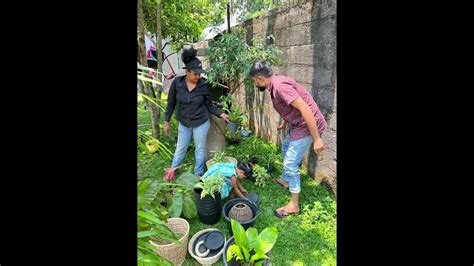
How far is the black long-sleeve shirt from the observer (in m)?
3.48

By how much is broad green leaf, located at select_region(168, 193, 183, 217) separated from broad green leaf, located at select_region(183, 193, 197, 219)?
0.31 ft

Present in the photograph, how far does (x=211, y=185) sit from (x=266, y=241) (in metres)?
0.89

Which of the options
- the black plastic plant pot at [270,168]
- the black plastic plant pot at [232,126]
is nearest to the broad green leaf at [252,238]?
the black plastic plant pot at [270,168]

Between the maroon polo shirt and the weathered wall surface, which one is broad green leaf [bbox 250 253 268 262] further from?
the weathered wall surface

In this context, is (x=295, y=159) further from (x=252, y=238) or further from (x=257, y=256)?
(x=257, y=256)

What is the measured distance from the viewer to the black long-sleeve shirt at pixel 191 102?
348 centimetres

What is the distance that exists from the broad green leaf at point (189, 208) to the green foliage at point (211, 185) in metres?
0.18

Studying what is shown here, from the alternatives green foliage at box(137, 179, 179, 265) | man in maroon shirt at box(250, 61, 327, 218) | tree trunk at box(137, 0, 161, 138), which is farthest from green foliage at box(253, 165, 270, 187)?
green foliage at box(137, 179, 179, 265)

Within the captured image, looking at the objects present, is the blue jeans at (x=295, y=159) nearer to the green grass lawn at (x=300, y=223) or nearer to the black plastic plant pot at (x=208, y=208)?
the green grass lawn at (x=300, y=223)

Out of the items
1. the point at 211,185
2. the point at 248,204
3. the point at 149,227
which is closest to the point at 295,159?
the point at 248,204

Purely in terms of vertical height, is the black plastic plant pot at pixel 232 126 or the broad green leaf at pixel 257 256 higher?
the black plastic plant pot at pixel 232 126
